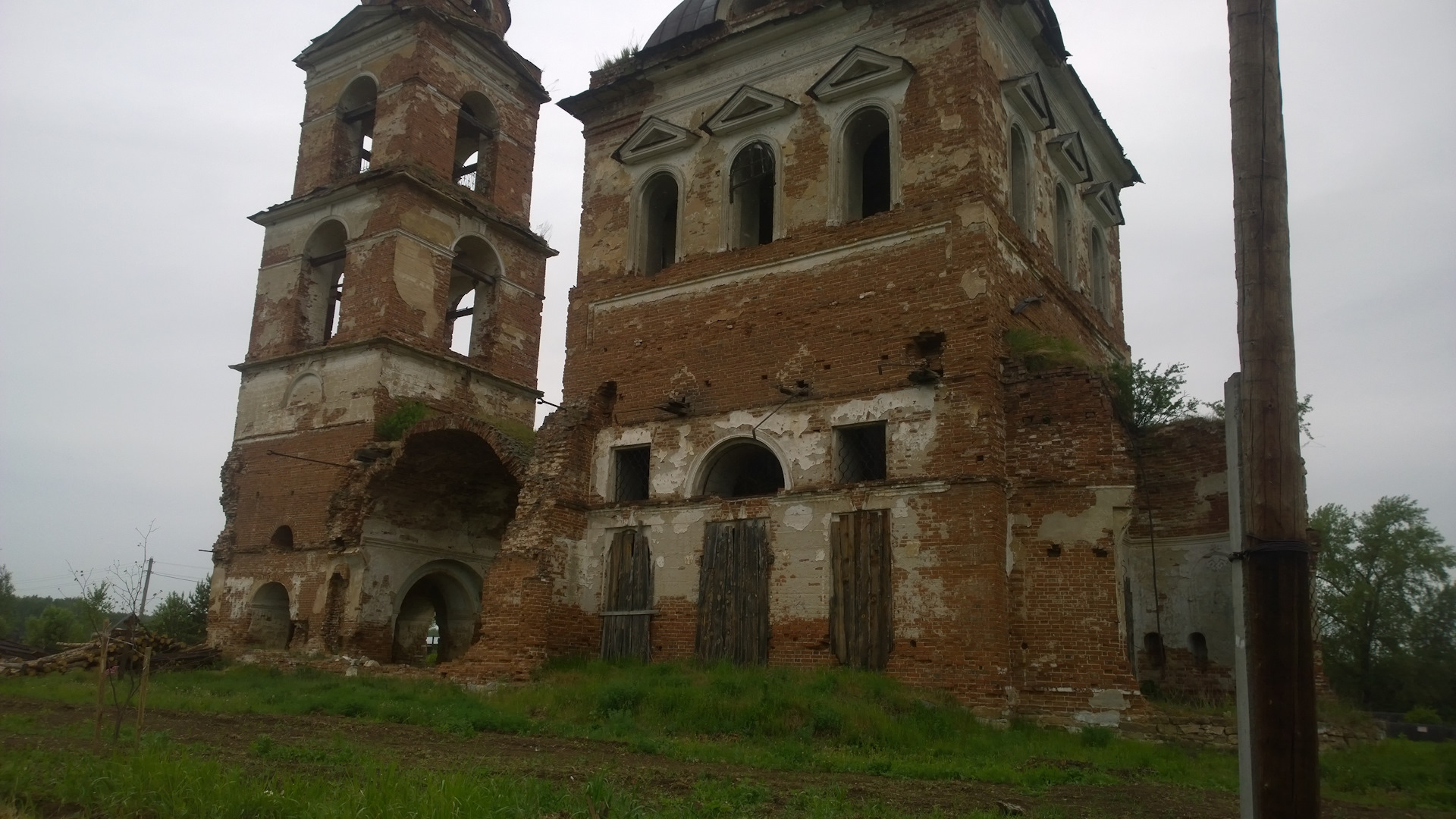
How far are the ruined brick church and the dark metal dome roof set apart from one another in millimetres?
113

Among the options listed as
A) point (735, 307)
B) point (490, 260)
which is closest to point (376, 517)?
point (490, 260)

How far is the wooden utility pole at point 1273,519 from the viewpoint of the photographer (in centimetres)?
428

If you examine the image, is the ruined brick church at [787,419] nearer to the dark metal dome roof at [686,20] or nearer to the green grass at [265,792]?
the dark metal dome roof at [686,20]

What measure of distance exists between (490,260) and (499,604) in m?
A: 10.8

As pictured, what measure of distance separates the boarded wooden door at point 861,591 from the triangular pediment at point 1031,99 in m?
6.56

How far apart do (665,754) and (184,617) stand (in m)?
20.6

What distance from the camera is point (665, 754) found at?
9.30 metres

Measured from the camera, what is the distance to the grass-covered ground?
20.6 feet

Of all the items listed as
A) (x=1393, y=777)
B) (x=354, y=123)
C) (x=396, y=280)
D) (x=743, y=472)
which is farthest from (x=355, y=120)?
(x=1393, y=777)

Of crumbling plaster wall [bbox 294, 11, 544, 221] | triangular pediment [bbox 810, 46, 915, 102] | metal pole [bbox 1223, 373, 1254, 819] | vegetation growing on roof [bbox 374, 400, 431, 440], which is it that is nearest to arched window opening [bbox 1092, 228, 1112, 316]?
triangular pediment [bbox 810, 46, 915, 102]

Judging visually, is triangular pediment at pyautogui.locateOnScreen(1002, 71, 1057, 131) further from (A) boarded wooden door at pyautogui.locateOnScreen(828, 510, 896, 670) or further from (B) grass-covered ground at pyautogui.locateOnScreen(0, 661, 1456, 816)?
(B) grass-covered ground at pyautogui.locateOnScreen(0, 661, 1456, 816)

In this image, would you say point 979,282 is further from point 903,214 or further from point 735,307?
point 735,307

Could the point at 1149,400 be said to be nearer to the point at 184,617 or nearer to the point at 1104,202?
the point at 1104,202

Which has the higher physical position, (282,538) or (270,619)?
(282,538)
